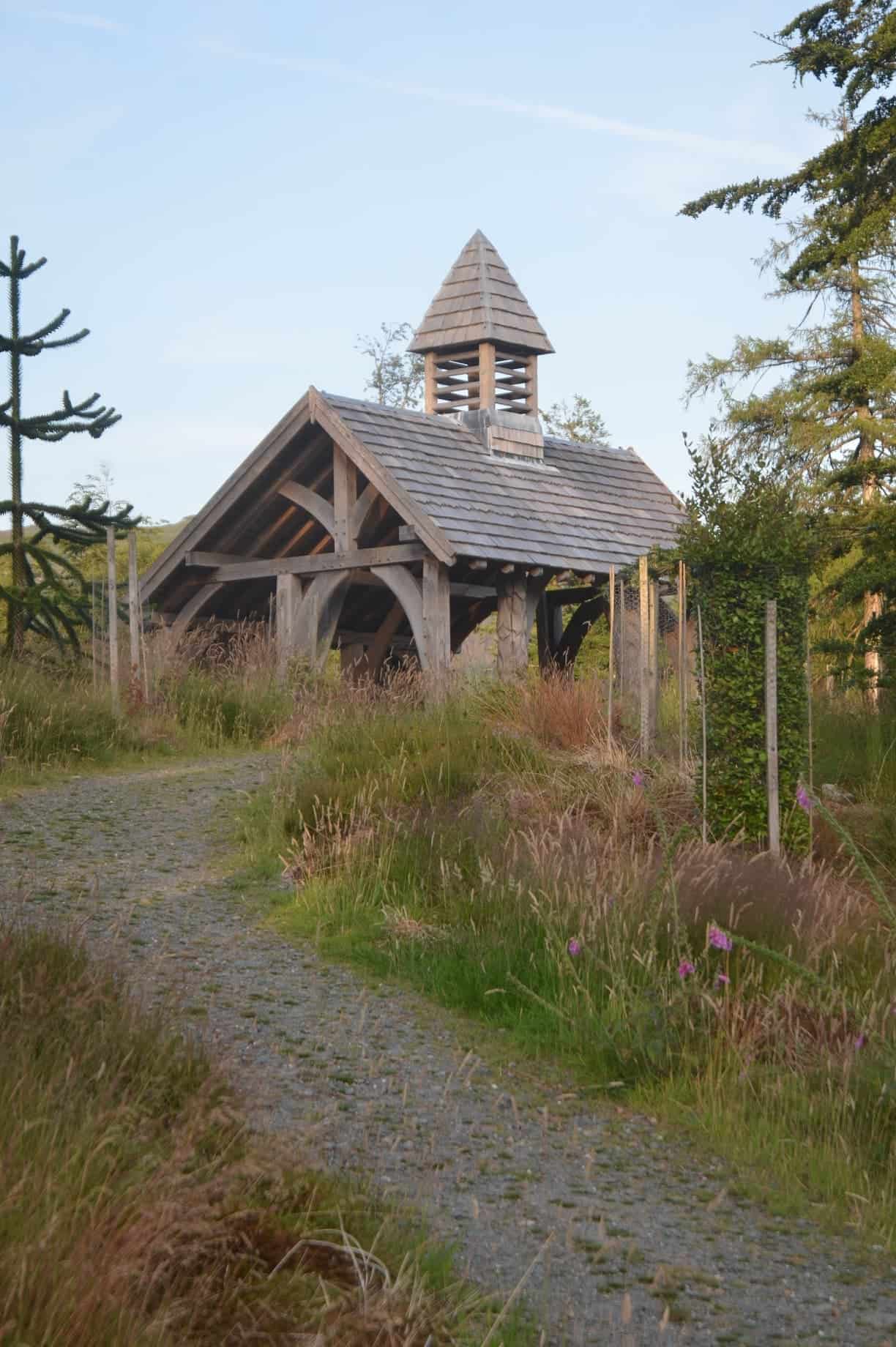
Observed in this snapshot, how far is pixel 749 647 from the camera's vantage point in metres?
10.1

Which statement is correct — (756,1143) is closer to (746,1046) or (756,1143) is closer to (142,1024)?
(746,1046)

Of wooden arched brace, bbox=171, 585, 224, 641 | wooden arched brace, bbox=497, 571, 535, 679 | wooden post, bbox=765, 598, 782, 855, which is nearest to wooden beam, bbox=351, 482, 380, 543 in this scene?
wooden arched brace, bbox=497, 571, 535, 679

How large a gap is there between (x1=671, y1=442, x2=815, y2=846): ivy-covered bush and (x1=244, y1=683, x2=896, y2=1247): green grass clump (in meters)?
0.45

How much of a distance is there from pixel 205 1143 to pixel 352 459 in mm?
13043

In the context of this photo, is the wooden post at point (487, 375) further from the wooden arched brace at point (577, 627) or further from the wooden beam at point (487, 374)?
the wooden arched brace at point (577, 627)

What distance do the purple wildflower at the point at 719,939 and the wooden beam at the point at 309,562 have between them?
10458mm

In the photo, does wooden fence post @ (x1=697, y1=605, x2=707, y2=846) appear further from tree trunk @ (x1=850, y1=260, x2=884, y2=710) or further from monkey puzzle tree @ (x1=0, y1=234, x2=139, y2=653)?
tree trunk @ (x1=850, y1=260, x2=884, y2=710)

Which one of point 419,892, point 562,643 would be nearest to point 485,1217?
point 419,892

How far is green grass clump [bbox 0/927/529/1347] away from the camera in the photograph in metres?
2.89

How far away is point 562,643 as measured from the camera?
70.1 ft

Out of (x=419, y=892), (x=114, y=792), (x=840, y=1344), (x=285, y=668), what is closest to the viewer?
(x=840, y=1344)

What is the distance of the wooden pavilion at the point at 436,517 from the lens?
53.9 feet

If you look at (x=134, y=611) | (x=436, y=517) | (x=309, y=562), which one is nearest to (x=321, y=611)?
(x=309, y=562)

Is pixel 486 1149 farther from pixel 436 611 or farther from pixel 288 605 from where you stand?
pixel 288 605
